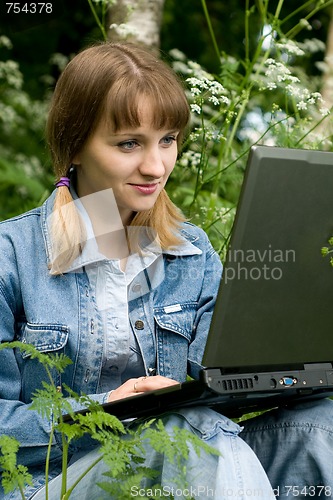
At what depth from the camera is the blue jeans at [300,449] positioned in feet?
6.54

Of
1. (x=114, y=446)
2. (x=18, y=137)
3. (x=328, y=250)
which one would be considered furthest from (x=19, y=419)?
(x=18, y=137)

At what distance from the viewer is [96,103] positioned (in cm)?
220

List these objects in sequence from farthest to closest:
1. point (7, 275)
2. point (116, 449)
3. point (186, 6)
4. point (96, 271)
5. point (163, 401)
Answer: point (186, 6)
point (96, 271)
point (7, 275)
point (163, 401)
point (116, 449)

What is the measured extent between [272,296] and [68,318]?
2.13 feet

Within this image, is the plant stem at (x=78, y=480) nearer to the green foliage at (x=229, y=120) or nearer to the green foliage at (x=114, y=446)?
the green foliage at (x=114, y=446)

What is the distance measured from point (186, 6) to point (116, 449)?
513cm

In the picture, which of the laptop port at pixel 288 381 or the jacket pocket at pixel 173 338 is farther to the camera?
the jacket pocket at pixel 173 338

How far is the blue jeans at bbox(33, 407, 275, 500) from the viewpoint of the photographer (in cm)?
175

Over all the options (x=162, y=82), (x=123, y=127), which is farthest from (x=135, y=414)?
(x=162, y=82)

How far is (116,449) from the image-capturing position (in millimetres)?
1678

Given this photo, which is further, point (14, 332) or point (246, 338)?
point (14, 332)

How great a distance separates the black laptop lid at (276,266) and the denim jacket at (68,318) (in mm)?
465

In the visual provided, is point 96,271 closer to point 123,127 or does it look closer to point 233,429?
point 123,127

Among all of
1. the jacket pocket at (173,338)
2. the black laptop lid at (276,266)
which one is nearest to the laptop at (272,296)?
the black laptop lid at (276,266)
